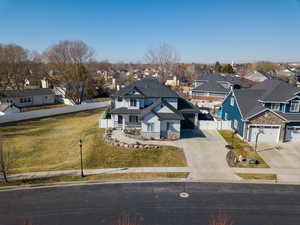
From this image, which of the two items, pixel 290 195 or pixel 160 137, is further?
pixel 160 137

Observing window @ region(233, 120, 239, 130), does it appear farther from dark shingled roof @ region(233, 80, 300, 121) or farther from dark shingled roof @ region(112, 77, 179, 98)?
dark shingled roof @ region(112, 77, 179, 98)

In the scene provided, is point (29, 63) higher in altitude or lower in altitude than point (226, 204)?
higher

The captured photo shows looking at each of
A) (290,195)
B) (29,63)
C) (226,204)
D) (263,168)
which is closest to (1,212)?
(226,204)

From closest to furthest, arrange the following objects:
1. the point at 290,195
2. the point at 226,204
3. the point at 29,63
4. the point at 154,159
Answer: the point at 226,204 → the point at 290,195 → the point at 154,159 → the point at 29,63

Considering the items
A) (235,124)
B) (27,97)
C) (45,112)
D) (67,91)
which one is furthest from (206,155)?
(27,97)

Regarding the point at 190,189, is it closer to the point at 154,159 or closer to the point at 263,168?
the point at 154,159
